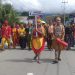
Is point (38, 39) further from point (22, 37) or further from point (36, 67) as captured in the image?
point (22, 37)

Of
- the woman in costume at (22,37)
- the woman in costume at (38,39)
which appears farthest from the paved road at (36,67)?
the woman in costume at (22,37)

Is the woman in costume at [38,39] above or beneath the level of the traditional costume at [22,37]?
above

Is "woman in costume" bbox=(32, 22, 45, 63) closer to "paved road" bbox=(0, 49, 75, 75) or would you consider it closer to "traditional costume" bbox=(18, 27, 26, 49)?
"paved road" bbox=(0, 49, 75, 75)

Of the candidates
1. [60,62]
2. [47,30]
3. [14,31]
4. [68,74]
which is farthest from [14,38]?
[68,74]

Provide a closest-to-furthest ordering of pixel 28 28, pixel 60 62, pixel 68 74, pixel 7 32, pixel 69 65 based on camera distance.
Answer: pixel 68 74
pixel 69 65
pixel 60 62
pixel 7 32
pixel 28 28

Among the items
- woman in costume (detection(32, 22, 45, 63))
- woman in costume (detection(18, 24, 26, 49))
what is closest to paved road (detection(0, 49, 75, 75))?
woman in costume (detection(32, 22, 45, 63))

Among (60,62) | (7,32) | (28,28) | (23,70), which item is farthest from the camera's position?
(28,28)

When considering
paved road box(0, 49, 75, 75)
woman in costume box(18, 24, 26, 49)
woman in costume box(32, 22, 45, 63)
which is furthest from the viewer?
woman in costume box(18, 24, 26, 49)

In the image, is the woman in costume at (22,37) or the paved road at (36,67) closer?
the paved road at (36,67)

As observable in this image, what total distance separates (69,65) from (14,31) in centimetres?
1062

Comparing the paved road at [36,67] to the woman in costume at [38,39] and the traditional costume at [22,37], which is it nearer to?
the woman in costume at [38,39]

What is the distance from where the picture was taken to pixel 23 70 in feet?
45.8

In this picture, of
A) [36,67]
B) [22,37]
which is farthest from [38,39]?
[22,37]

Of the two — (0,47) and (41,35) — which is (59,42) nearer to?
(41,35)
